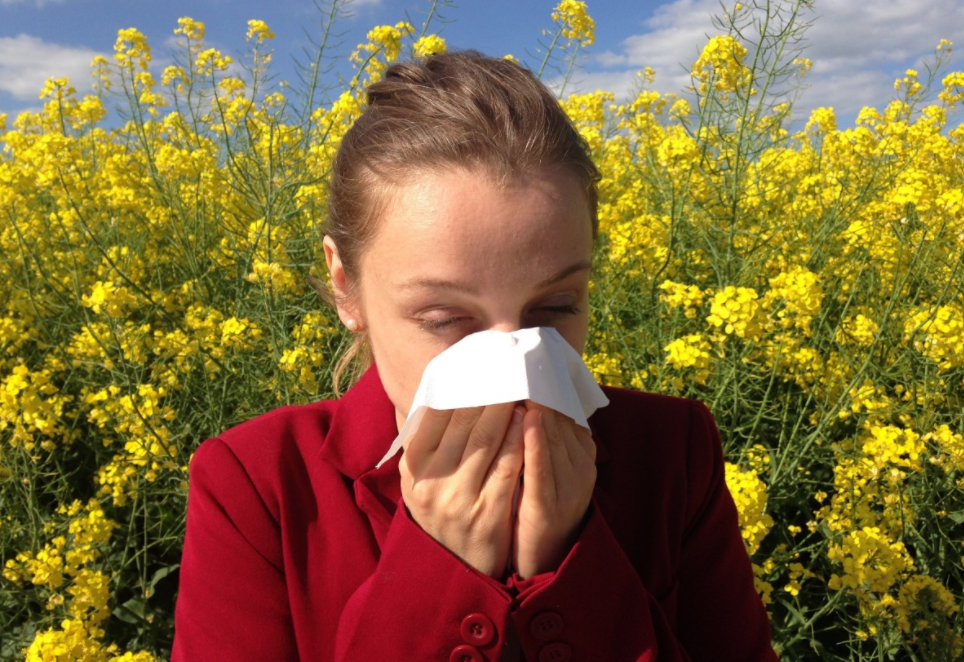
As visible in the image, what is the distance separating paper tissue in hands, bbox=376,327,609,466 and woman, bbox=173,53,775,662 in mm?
32

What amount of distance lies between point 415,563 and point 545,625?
17 cm

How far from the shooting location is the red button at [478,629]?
3.22ft

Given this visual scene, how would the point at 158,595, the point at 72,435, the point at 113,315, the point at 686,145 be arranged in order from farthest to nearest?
the point at 686,145, the point at 72,435, the point at 158,595, the point at 113,315

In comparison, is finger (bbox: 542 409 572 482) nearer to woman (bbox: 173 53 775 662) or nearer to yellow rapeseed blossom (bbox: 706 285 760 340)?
woman (bbox: 173 53 775 662)

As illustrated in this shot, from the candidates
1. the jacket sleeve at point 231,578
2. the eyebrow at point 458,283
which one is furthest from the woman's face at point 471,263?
the jacket sleeve at point 231,578

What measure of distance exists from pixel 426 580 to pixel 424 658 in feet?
0.30

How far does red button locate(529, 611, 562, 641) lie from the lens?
985 mm

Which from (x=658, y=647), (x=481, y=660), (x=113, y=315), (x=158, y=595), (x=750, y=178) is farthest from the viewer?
(x=750, y=178)

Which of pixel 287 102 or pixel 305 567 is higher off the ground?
pixel 287 102

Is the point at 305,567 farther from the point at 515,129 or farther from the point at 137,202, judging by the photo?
the point at 137,202

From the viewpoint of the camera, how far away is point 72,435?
2.78 m

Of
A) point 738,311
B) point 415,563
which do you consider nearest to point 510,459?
point 415,563

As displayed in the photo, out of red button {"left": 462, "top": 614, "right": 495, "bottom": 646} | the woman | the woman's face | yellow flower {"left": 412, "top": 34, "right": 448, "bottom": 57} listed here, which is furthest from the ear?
yellow flower {"left": 412, "top": 34, "right": 448, "bottom": 57}

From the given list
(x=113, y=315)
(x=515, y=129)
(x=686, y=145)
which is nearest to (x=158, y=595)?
(x=113, y=315)
